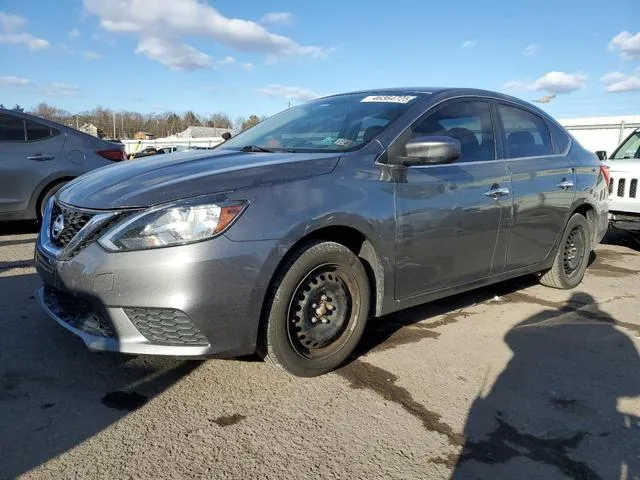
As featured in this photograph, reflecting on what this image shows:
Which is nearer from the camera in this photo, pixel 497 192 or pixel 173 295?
pixel 173 295

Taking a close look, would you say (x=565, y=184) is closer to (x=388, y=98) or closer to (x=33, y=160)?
(x=388, y=98)

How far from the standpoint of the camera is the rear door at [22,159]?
666cm

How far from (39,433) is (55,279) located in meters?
0.81

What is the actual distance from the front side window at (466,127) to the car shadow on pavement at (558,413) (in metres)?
1.38

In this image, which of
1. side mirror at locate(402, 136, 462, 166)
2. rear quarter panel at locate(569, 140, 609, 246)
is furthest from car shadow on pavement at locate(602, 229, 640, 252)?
side mirror at locate(402, 136, 462, 166)

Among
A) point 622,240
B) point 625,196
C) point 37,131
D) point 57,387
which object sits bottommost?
point 622,240

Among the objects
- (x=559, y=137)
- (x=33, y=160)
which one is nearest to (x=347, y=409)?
(x=559, y=137)

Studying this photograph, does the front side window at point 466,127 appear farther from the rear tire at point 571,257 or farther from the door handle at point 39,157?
the door handle at point 39,157

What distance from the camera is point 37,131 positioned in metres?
6.92

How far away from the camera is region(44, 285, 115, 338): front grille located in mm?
2777

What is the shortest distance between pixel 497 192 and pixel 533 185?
585 mm

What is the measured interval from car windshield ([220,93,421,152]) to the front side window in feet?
0.68

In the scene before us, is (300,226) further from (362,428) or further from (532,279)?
(532,279)

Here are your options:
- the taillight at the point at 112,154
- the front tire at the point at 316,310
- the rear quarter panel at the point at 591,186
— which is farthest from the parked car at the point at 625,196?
the taillight at the point at 112,154
